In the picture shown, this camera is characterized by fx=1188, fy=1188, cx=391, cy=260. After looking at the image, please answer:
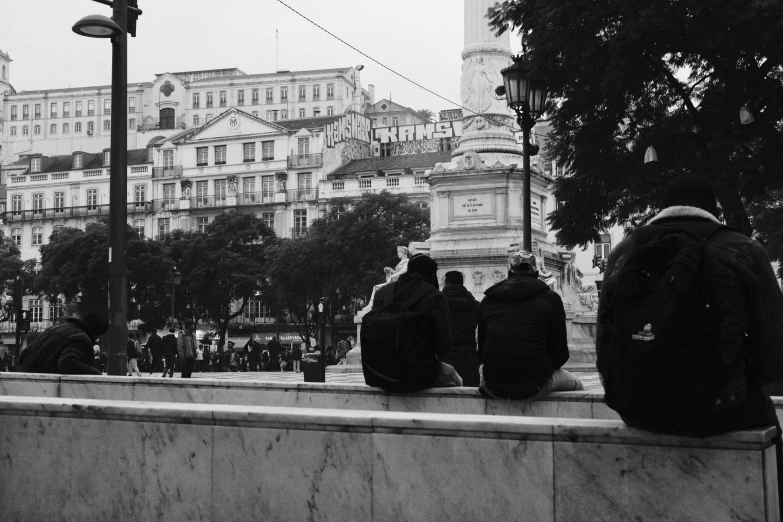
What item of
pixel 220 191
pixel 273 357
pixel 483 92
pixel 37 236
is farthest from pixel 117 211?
pixel 37 236

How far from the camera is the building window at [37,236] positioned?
97.7 m

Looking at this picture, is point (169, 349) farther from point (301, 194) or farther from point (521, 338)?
point (301, 194)

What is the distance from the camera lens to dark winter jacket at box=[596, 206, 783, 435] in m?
4.70

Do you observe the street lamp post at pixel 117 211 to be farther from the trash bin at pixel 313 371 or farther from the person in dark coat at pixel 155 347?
the person in dark coat at pixel 155 347

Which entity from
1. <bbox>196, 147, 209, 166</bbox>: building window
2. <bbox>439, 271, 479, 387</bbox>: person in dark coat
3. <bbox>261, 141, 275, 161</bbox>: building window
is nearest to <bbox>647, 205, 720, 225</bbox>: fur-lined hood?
<bbox>439, 271, 479, 387</bbox>: person in dark coat

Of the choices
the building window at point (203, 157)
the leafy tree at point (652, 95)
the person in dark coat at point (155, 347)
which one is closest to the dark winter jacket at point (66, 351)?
the leafy tree at point (652, 95)

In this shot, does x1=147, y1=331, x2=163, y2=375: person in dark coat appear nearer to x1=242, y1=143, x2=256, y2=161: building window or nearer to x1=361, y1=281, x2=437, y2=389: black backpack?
x1=361, y1=281, x2=437, y2=389: black backpack

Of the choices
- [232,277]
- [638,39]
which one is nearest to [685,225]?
[638,39]

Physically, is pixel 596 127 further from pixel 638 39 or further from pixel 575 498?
pixel 575 498

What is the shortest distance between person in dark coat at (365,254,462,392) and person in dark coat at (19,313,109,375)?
3.67m

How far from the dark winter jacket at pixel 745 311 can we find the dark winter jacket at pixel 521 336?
293 centimetres

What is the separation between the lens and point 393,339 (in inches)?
307

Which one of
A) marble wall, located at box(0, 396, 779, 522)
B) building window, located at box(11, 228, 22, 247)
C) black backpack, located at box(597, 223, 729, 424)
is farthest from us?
building window, located at box(11, 228, 22, 247)

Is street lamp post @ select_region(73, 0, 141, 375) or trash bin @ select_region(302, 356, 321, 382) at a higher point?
street lamp post @ select_region(73, 0, 141, 375)
